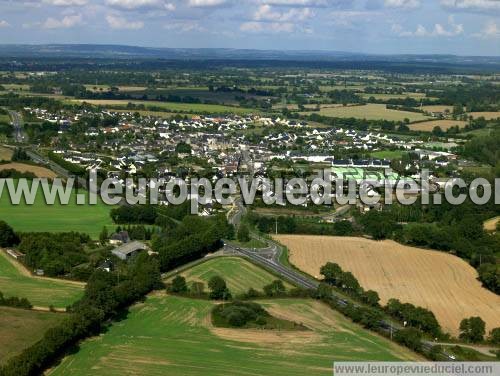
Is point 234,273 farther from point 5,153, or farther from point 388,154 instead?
point 388,154

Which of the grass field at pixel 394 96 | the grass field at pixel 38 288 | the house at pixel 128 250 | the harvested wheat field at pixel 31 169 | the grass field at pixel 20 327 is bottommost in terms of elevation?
the grass field at pixel 38 288

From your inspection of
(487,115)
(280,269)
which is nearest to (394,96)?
(487,115)

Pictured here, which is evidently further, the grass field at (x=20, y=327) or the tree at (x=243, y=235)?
the tree at (x=243, y=235)

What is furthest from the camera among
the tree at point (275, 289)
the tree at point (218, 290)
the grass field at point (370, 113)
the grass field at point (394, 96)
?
the grass field at point (394, 96)

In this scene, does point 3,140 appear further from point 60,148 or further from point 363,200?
point 363,200

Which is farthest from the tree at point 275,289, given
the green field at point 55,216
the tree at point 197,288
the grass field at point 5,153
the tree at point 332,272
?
the grass field at point 5,153

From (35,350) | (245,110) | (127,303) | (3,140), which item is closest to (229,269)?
(127,303)

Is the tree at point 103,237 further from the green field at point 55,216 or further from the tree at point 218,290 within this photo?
the tree at point 218,290
